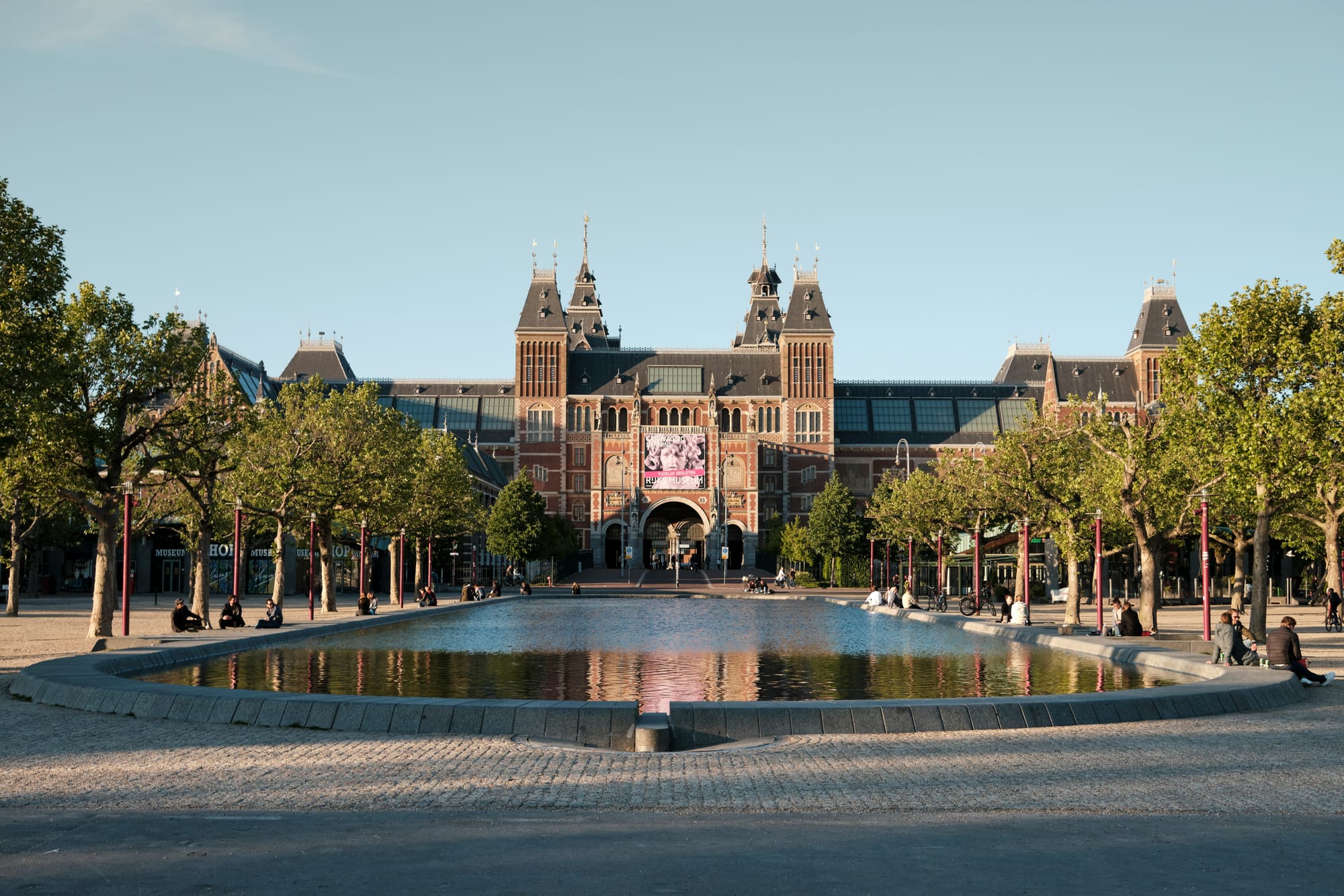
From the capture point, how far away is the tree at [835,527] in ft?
260

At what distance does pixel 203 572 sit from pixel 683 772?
2664cm

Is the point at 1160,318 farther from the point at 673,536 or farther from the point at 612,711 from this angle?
the point at 612,711

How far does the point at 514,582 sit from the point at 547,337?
4089 cm

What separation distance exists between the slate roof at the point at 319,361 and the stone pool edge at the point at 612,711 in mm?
102371

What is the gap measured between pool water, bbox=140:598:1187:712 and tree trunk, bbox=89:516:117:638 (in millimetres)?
3906

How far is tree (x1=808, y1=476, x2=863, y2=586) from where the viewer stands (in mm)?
79250

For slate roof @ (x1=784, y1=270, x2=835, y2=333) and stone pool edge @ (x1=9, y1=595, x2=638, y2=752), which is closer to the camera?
stone pool edge @ (x1=9, y1=595, x2=638, y2=752)

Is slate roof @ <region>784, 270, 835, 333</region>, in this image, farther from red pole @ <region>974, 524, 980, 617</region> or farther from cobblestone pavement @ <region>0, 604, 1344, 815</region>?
cobblestone pavement @ <region>0, 604, 1344, 815</region>

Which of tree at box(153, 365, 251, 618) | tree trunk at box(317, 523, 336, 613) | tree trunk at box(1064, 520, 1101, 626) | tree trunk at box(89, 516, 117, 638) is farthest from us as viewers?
tree trunk at box(317, 523, 336, 613)

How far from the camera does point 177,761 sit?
11.7 m

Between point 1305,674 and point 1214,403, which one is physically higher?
point 1214,403

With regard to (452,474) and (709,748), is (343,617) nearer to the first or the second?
(452,474)

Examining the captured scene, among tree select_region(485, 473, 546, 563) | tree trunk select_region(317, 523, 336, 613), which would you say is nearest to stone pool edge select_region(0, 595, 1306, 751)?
tree trunk select_region(317, 523, 336, 613)

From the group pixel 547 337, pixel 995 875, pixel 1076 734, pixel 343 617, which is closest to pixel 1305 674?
pixel 1076 734
